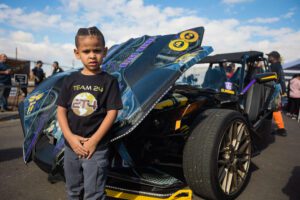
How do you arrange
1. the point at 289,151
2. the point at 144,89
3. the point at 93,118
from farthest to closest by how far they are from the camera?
the point at 289,151 → the point at 144,89 → the point at 93,118

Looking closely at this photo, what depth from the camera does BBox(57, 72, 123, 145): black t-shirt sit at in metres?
1.66

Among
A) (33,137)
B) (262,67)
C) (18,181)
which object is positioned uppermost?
(262,67)

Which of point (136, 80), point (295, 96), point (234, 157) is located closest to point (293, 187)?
point (234, 157)

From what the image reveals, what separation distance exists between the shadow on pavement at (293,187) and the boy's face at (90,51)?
236 centimetres

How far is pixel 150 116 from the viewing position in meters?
2.36

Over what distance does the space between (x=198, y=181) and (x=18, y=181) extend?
78.5 inches

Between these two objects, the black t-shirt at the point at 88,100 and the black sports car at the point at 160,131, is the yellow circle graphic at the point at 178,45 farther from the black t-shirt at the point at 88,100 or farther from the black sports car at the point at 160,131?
the black t-shirt at the point at 88,100

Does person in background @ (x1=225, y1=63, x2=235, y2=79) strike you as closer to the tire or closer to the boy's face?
the tire

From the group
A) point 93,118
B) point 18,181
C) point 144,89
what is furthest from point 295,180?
point 18,181

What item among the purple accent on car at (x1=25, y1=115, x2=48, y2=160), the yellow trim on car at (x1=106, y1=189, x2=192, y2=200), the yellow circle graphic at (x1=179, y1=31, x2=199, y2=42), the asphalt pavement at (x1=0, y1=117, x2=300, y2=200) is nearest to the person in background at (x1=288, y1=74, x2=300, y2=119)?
the asphalt pavement at (x1=0, y1=117, x2=300, y2=200)

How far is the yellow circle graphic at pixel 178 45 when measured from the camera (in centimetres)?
258

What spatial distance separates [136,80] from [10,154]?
2.57 meters

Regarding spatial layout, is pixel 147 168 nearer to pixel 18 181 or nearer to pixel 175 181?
pixel 175 181

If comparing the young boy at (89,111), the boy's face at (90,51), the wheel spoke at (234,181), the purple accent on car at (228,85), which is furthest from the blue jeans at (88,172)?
the purple accent on car at (228,85)
